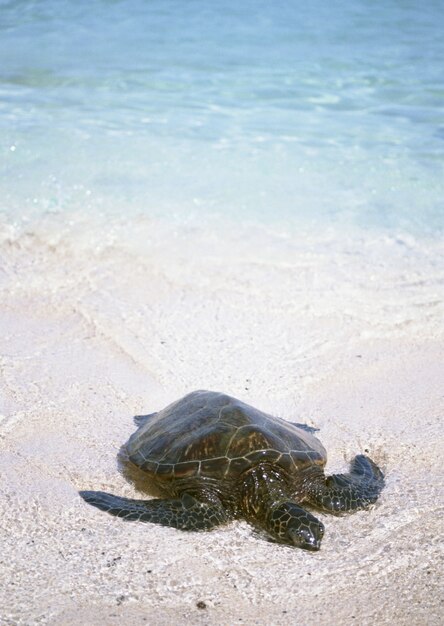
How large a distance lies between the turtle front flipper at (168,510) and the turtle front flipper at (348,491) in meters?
0.48

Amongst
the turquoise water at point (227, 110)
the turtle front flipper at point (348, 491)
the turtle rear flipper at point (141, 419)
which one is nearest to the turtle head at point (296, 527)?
the turtle front flipper at point (348, 491)

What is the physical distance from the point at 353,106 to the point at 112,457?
8849 mm

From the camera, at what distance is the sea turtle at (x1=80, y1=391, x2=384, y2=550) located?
346 centimetres

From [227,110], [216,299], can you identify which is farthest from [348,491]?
[227,110]

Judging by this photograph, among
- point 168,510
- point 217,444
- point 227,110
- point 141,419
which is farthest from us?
point 227,110

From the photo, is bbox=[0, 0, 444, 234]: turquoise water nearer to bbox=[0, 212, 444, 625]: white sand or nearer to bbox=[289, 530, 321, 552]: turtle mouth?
bbox=[0, 212, 444, 625]: white sand

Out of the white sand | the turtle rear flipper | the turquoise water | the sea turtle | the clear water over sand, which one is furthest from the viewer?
the turquoise water

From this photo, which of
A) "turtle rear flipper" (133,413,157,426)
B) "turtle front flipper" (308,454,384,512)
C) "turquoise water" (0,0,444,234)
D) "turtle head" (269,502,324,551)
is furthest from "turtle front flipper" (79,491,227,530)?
"turquoise water" (0,0,444,234)

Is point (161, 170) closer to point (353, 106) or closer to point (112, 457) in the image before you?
point (353, 106)

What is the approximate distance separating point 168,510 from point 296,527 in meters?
0.58

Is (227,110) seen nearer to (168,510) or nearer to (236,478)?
(236,478)

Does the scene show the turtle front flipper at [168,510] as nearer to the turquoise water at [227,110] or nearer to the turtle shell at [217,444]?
the turtle shell at [217,444]

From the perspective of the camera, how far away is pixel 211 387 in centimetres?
490

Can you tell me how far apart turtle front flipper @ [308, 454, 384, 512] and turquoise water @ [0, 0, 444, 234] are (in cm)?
434
